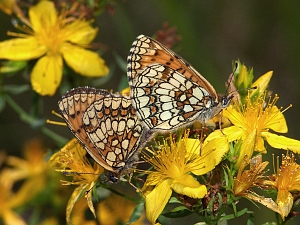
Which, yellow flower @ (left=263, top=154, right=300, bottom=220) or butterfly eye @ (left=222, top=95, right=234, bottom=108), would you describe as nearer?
yellow flower @ (left=263, top=154, right=300, bottom=220)

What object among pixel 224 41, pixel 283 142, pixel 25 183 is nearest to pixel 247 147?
pixel 283 142

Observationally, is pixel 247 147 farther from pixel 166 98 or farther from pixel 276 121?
pixel 166 98

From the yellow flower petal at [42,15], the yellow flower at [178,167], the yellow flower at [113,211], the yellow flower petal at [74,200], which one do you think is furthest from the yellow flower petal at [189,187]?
the yellow flower petal at [42,15]

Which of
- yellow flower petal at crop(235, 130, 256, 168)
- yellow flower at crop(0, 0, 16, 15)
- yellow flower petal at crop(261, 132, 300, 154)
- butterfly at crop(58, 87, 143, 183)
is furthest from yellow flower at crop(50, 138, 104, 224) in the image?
yellow flower at crop(0, 0, 16, 15)

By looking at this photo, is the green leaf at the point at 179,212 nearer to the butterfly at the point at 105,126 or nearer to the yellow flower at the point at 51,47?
the butterfly at the point at 105,126

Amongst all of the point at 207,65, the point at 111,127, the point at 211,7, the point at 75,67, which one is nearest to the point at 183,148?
the point at 111,127

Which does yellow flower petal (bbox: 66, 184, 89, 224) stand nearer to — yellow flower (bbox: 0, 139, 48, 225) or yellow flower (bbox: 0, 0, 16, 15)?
yellow flower (bbox: 0, 139, 48, 225)
